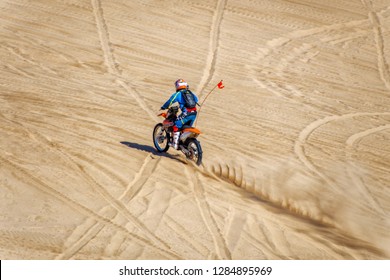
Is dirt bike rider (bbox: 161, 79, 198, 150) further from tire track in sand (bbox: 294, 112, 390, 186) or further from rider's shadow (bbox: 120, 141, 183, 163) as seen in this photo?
tire track in sand (bbox: 294, 112, 390, 186)

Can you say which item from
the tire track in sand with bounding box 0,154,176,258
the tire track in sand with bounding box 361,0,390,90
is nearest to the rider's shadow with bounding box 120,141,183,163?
the tire track in sand with bounding box 0,154,176,258

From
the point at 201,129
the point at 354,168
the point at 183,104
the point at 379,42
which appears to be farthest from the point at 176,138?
the point at 379,42

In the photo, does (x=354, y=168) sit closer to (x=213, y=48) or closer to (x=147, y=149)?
(x=147, y=149)

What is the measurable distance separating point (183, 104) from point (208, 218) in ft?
10.0

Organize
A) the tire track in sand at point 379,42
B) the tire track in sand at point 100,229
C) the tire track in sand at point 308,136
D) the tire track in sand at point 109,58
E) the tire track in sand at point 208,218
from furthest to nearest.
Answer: the tire track in sand at point 379,42, the tire track in sand at point 109,58, the tire track in sand at point 308,136, the tire track in sand at point 208,218, the tire track in sand at point 100,229

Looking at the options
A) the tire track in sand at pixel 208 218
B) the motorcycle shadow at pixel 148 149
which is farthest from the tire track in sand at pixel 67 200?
the motorcycle shadow at pixel 148 149

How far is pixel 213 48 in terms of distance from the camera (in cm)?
2625

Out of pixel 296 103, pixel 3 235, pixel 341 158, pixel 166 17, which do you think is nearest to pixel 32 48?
pixel 166 17

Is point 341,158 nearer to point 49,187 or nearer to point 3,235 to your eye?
point 49,187

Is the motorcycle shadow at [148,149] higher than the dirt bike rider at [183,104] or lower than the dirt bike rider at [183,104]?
lower

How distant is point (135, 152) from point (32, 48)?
846 centimetres

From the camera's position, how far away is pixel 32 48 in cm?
2384

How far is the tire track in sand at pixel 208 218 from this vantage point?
12.6 metres

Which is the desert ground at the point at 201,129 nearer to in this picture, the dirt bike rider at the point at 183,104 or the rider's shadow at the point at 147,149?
the rider's shadow at the point at 147,149
